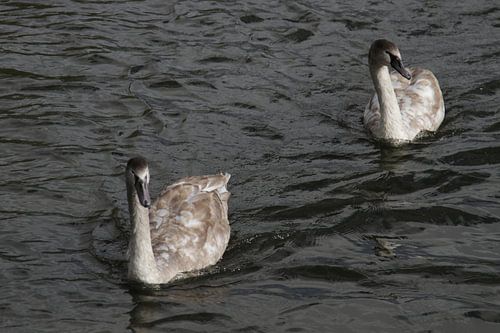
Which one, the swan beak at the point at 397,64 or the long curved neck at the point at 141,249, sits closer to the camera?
the long curved neck at the point at 141,249

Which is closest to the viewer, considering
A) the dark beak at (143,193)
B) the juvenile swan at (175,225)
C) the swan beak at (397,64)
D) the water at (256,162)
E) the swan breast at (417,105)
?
the dark beak at (143,193)

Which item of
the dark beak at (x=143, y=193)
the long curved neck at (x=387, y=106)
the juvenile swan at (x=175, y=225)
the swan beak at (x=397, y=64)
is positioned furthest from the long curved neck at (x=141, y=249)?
the swan beak at (x=397, y=64)

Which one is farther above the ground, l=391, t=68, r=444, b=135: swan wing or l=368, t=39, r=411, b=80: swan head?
l=368, t=39, r=411, b=80: swan head

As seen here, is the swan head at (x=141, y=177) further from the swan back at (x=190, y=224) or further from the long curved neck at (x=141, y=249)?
the swan back at (x=190, y=224)

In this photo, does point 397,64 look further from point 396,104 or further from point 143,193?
point 143,193

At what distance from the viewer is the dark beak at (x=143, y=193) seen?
34.0 ft

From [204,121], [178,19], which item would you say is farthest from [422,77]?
[178,19]

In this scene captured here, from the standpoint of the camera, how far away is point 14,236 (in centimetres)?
1199

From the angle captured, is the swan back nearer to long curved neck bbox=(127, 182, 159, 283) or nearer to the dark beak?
long curved neck bbox=(127, 182, 159, 283)

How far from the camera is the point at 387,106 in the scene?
14.9m

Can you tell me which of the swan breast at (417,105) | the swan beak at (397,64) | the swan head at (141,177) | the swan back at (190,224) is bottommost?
the swan back at (190,224)

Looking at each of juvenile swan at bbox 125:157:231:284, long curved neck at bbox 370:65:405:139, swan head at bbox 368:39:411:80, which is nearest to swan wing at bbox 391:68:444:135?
long curved neck at bbox 370:65:405:139

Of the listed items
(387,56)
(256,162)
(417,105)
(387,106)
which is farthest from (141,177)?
(417,105)

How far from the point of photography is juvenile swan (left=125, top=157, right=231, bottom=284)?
10.8 m
